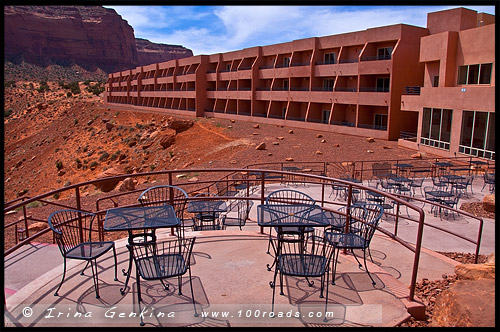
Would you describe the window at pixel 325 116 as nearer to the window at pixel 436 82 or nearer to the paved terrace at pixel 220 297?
the window at pixel 436 82

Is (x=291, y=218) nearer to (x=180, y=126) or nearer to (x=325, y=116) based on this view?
(x=180, y=126)

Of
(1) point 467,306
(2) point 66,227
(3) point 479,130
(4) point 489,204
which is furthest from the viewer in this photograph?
(3) point 479,130

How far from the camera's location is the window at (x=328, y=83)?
3987 centimetres

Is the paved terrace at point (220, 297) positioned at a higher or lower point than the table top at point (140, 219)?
lower

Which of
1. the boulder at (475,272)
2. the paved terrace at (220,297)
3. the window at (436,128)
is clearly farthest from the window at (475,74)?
the boulder at (475,272)

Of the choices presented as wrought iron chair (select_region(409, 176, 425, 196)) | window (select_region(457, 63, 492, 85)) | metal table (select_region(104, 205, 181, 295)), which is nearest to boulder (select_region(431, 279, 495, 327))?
metal table (select_region(104, 205, 181, 295))

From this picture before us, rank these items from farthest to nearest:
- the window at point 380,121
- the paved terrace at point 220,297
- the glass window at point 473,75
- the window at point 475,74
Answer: the window at point 380,121
the glass window at point 473,75
the window at point 475,74
the paved terrace at point 220,297

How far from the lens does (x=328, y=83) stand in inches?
1594

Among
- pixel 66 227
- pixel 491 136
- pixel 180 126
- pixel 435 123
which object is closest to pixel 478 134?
pixel 491 136

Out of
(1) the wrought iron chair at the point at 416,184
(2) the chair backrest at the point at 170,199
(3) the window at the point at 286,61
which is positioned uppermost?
(3) the window at the point at 286,61

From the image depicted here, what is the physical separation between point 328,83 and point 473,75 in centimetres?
1718

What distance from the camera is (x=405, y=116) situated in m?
33.0

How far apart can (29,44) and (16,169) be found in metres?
113

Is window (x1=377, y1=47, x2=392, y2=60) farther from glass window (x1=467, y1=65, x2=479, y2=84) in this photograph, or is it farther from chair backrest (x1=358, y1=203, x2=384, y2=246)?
chair backrest (x1=358, y1=203, x2=384, y2=246)
